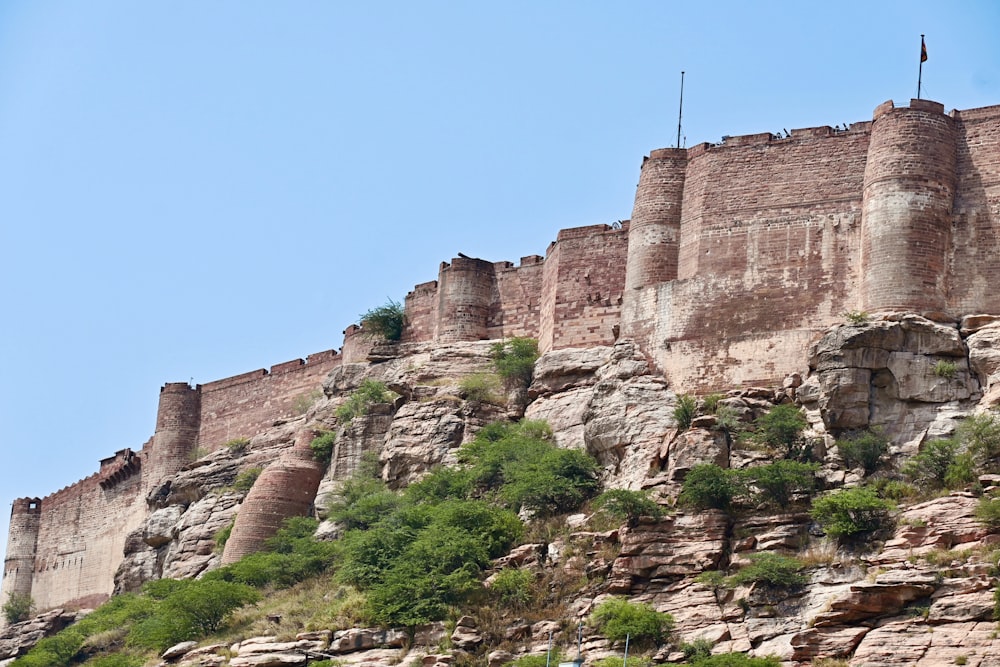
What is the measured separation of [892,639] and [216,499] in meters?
23.5

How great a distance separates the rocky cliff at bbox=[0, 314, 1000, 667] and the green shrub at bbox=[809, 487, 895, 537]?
0.26 meters

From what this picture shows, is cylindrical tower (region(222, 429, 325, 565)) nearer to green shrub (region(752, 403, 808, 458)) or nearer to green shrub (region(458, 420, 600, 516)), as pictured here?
green shrub (region(458, 420, 600, 516))

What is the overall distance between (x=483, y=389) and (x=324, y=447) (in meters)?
4.78

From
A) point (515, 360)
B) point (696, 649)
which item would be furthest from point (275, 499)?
point (696, 649)

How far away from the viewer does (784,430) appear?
35031 millimetres

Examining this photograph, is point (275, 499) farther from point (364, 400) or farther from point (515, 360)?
point (515, 360)

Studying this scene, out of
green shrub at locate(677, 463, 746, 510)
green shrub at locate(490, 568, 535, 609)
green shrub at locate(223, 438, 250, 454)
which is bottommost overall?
green shrub at locate(490, 568, 535, 609)

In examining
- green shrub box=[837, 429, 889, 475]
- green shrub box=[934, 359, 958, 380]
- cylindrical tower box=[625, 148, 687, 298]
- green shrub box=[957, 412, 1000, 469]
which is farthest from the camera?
cylindrical tower box=[625, 148, 687, 298]

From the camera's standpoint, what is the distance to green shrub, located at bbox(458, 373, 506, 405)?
140 ft

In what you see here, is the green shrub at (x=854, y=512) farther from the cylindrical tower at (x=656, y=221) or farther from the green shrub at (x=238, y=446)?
the green shrub at (x=238, y=446)

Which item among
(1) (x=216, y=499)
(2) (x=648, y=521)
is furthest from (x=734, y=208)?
(1) (x=216, y=499)

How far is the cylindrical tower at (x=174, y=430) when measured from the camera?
A: 54.8 m

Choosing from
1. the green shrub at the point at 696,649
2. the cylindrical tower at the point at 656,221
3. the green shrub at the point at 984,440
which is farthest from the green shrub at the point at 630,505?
the cylindrical tower at the point at 656,221

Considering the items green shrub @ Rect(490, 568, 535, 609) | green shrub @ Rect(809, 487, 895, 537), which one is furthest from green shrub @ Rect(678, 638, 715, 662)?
green shrub @ Rect(490, 568, 535, 609)
